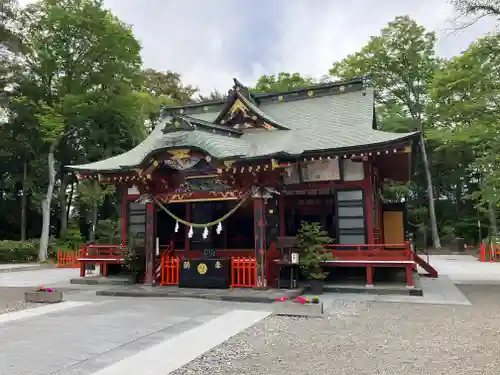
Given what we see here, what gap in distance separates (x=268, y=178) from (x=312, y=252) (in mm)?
2487

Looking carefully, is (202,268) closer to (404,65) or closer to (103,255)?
(103,255)

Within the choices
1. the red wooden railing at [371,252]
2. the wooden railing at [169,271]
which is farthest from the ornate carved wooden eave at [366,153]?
the wooden railing at [169,271]

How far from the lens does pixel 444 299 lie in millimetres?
10594

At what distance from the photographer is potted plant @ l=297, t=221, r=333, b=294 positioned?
11.6 metres

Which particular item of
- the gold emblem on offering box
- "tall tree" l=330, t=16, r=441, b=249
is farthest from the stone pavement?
"tall tree" l=330, t=16, r=441, b=249

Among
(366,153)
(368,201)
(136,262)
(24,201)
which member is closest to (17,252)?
(24,201)

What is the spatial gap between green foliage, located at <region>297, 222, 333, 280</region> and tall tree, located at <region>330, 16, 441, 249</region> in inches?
968

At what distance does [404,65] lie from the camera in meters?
34.7

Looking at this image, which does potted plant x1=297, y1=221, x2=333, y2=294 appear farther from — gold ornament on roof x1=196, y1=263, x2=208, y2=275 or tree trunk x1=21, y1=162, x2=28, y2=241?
tree trunk x1=21, y1=162, x2=28, y2=241

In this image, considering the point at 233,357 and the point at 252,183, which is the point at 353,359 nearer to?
the point at 233,357

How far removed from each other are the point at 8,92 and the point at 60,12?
23.7 ft

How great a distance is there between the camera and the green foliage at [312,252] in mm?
11633

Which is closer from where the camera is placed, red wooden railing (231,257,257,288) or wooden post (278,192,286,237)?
red wooden railing (231,257,257,288)

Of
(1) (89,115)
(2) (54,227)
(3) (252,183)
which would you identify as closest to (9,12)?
(1) (89,115)
